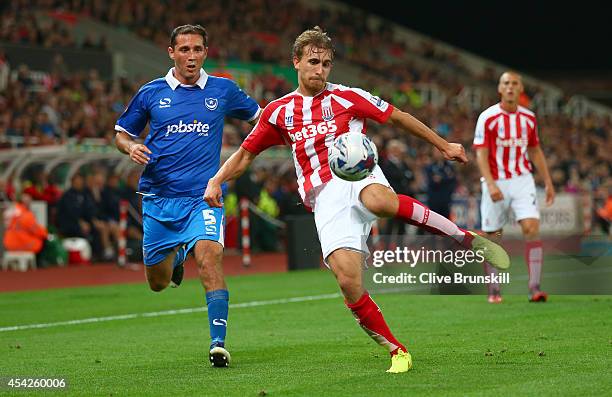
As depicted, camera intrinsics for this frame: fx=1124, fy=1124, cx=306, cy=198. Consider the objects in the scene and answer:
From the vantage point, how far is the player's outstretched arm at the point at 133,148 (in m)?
8.06

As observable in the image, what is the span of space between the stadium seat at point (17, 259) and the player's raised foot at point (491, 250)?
1345 centimetres

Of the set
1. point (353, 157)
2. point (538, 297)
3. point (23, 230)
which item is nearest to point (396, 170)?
point (23, 230)

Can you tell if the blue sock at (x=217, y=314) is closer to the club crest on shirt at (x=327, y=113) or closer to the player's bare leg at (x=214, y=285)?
the player's bare leg at (x=214, y=285)

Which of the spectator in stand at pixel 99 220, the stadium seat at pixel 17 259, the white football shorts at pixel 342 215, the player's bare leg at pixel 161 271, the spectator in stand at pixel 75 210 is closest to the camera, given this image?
the white football shorts at pixel 342 215

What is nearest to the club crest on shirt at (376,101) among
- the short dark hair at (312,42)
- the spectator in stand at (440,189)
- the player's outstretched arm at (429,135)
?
the player's outstretched arm at (429,135)

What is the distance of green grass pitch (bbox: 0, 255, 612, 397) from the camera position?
659cm

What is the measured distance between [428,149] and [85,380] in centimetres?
2431

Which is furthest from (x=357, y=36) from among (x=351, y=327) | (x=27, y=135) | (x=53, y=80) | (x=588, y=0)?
(x=351, y=327)

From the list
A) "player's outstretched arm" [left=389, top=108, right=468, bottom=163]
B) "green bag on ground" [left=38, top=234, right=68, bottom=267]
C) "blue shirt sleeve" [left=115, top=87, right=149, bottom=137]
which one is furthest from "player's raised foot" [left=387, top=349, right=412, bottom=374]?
"green bag on ground" [left=38, top=234, right=68, bottom=267]

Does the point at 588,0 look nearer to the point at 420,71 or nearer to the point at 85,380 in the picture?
the point at 420,71

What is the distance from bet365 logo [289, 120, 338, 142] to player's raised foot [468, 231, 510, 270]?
1.19 m

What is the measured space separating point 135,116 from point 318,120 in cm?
189

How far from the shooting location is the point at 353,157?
689cm

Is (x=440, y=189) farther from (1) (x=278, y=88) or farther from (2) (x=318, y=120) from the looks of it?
(2) (x=318, y=120)
